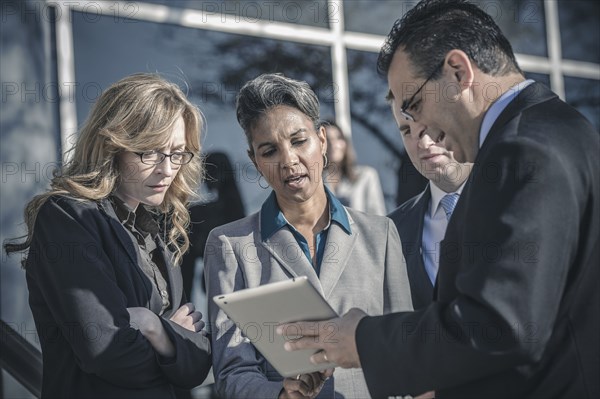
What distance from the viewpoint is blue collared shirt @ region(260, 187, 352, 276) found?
3662mm

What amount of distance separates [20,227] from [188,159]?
2319 mm

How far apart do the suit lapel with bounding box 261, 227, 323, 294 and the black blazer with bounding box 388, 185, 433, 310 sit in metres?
0.61

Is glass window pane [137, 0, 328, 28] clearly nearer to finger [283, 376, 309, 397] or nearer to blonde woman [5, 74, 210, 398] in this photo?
blonde woman [5, 74, 210, 398]

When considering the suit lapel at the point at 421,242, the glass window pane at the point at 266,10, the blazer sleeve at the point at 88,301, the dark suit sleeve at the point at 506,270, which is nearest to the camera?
the dark suit sleeve at the point at 506,270

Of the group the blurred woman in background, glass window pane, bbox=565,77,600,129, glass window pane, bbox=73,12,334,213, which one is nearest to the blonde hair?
the blurred woman in background

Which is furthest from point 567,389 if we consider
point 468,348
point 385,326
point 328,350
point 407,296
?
point 407,296

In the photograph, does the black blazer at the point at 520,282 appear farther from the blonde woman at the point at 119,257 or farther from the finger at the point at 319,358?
the blonde woman at the point at 119,257

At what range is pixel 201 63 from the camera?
6746 mm

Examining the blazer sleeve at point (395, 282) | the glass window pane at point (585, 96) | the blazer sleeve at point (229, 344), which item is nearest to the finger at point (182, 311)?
the blazer sleeve at point (229, 344)

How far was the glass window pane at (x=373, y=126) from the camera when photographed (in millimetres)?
7504

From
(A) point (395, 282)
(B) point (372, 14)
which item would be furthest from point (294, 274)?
(B) point (372, 14)

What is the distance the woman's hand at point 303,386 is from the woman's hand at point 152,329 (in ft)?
1.48

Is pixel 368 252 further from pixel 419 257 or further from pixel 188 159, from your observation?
pixel 188 159

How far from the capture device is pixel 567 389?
219 cm
